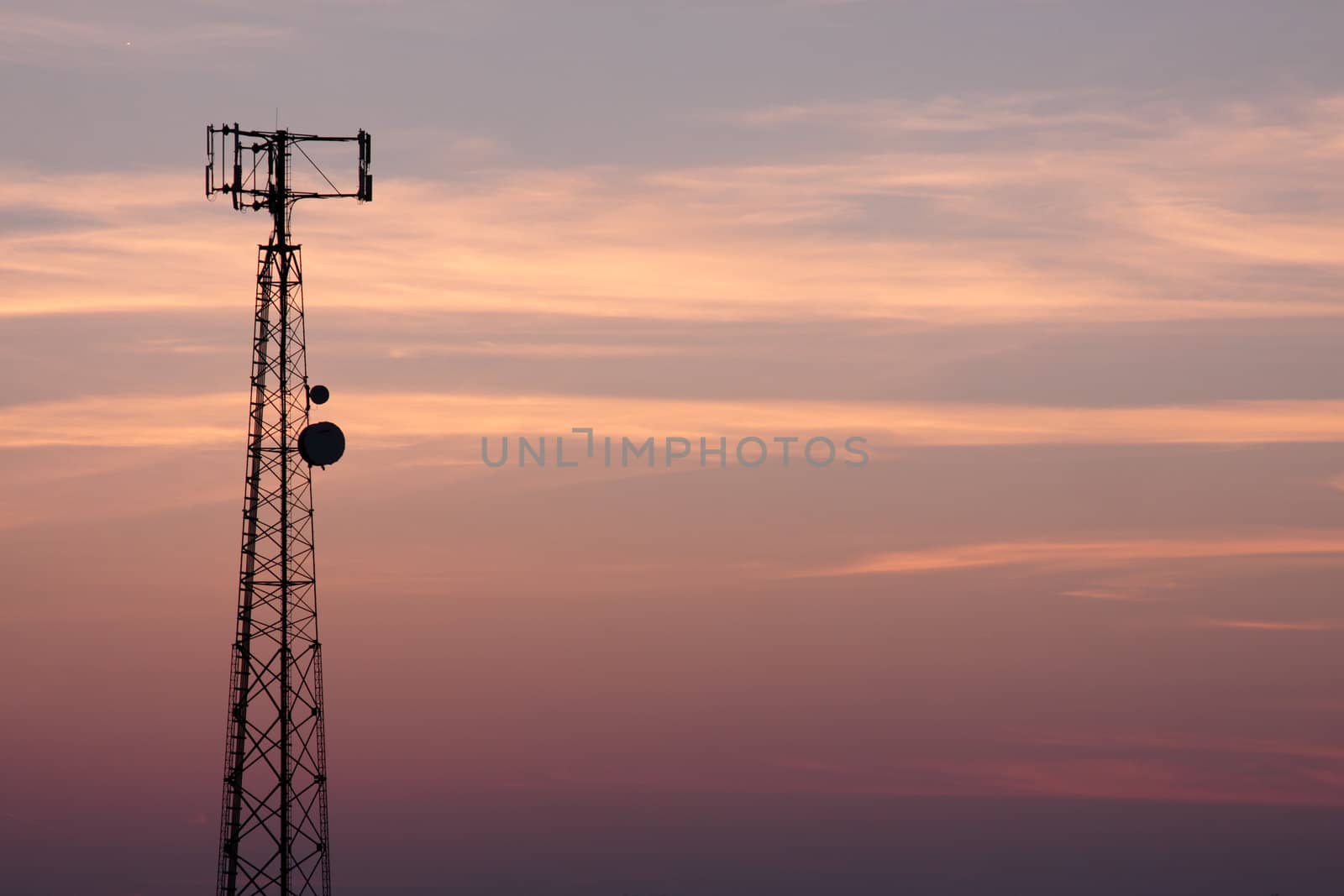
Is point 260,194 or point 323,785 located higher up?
point 260,194

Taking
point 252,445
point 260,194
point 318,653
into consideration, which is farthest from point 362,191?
point 318,653

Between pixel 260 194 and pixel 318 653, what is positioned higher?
pixel 260 194

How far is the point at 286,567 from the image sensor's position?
97812 mm

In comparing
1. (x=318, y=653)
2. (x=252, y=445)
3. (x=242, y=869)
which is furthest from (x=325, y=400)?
(x=242, y=869)

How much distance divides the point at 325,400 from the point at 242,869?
1777 cm

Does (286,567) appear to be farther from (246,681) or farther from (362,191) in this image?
(362,191)

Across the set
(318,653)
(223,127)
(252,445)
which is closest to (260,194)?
(223,127)

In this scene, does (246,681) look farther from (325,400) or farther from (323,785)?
(325,400)

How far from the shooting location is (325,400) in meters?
99.9

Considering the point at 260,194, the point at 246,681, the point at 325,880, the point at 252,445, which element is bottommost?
the point at 325,880

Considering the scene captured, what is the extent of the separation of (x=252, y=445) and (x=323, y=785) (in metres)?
12.9

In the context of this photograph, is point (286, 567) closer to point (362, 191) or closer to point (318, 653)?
point (318, 653)

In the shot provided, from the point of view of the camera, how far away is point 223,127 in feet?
324

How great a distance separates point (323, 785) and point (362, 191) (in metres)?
22.5
